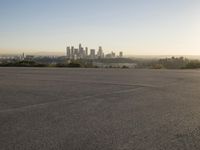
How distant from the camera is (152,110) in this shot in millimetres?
8695

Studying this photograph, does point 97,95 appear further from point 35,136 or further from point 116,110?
point 35,136

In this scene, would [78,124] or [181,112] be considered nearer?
[78,124]

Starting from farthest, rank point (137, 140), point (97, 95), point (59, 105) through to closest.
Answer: point (97, 95)
point (59, 105)
point (137, 140)

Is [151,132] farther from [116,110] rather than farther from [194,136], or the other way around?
[116,110]

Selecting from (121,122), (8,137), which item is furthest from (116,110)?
(8,137)

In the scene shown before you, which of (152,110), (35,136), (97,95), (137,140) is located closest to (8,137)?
(35,136)

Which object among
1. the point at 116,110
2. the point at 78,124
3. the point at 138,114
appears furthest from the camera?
the point at 116,110

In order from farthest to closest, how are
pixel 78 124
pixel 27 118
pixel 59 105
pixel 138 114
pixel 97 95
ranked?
1. pixel 97 95
2. pixel 59 105
3. pixel 138 114
4. pixel 27 118
5. pixel 78 124

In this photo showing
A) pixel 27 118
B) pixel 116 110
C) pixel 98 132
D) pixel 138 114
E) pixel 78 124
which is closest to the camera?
pixel 98 132

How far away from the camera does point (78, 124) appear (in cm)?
700

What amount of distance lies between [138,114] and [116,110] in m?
0.74

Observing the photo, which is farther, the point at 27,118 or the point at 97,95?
the point at 97,95

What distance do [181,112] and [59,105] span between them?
346 cm

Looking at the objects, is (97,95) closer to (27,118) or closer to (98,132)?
(27,118)
